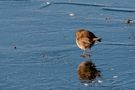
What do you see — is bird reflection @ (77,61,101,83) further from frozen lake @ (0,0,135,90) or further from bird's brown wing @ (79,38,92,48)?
bird's brown wing @ (79,38,92,48)

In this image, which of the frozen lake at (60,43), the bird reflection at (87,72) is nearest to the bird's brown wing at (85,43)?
the frozen lake at (60,43)

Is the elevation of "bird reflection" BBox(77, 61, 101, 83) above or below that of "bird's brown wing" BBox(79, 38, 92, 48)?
below

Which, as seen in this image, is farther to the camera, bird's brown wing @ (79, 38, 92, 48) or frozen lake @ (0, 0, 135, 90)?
bird's brown wing @ (79, 38, 92, 48)

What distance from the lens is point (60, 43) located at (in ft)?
35.8

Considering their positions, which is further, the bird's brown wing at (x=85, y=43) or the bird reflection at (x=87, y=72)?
the bird's brown wing at (x=85, y=43)

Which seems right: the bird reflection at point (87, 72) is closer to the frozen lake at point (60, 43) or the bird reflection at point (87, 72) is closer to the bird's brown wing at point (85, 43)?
the frozen lake at point (60, 43)

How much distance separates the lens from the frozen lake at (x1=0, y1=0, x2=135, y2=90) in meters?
8.61

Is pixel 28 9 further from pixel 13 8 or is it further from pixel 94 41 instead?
pixel 94 41

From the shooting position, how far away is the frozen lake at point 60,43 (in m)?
8.61

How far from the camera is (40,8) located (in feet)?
46.6

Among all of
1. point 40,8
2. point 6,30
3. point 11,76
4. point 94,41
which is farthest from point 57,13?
point 11,76

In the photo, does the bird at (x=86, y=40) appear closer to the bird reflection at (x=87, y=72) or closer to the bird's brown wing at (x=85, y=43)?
the bird's brown wing at (x=85, y=43)

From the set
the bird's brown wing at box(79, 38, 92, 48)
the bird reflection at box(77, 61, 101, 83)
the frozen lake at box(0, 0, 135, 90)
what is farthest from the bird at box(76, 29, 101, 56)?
the bird reflection at box(77, 61, 101, 83)

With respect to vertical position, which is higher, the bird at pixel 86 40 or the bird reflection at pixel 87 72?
the bird at pixel 86 40
